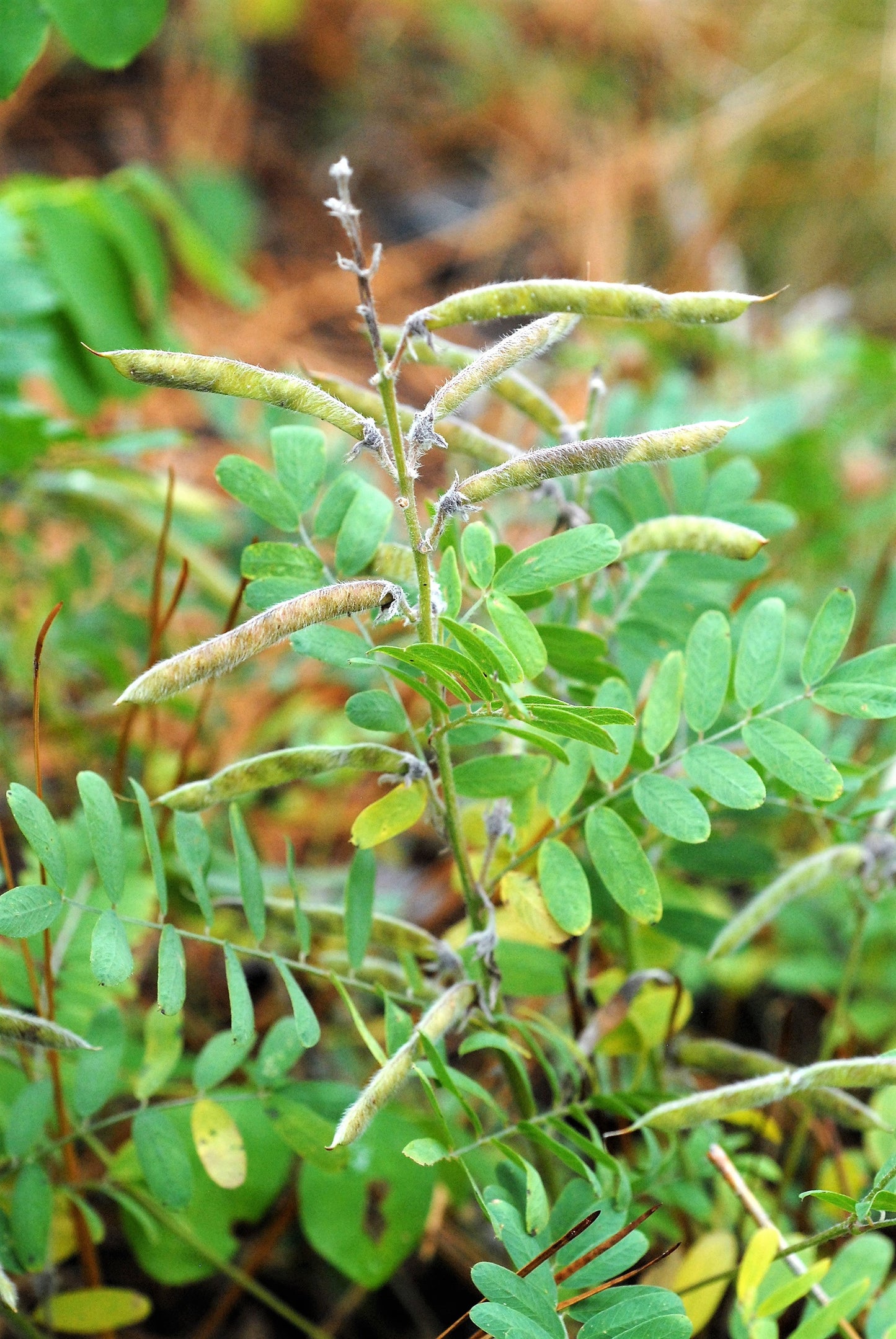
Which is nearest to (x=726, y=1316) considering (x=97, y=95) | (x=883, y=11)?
(x=97, y=95)

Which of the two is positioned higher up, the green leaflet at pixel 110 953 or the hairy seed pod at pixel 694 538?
the hairy seed pod at pixel 694 538

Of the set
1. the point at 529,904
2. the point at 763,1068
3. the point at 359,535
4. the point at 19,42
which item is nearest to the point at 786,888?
the point at 763,1068

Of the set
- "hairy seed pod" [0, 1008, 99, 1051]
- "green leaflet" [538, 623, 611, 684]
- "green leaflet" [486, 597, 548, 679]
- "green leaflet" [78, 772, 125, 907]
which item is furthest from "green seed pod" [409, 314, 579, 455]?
"hairy seed pod" [0, 1008, 99, 1051]

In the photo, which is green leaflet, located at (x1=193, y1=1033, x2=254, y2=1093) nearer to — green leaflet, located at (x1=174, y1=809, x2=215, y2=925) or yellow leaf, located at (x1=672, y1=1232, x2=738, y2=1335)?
green leaflet, located at (x1=174, y1=809, x2=215, y2=925)

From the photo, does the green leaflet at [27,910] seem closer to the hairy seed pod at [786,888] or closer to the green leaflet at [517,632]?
the green leaflet at [517,632]

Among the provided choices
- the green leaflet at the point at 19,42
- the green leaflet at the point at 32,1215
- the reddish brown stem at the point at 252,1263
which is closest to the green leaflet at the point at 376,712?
the green leaflet at the point at 32,1215
